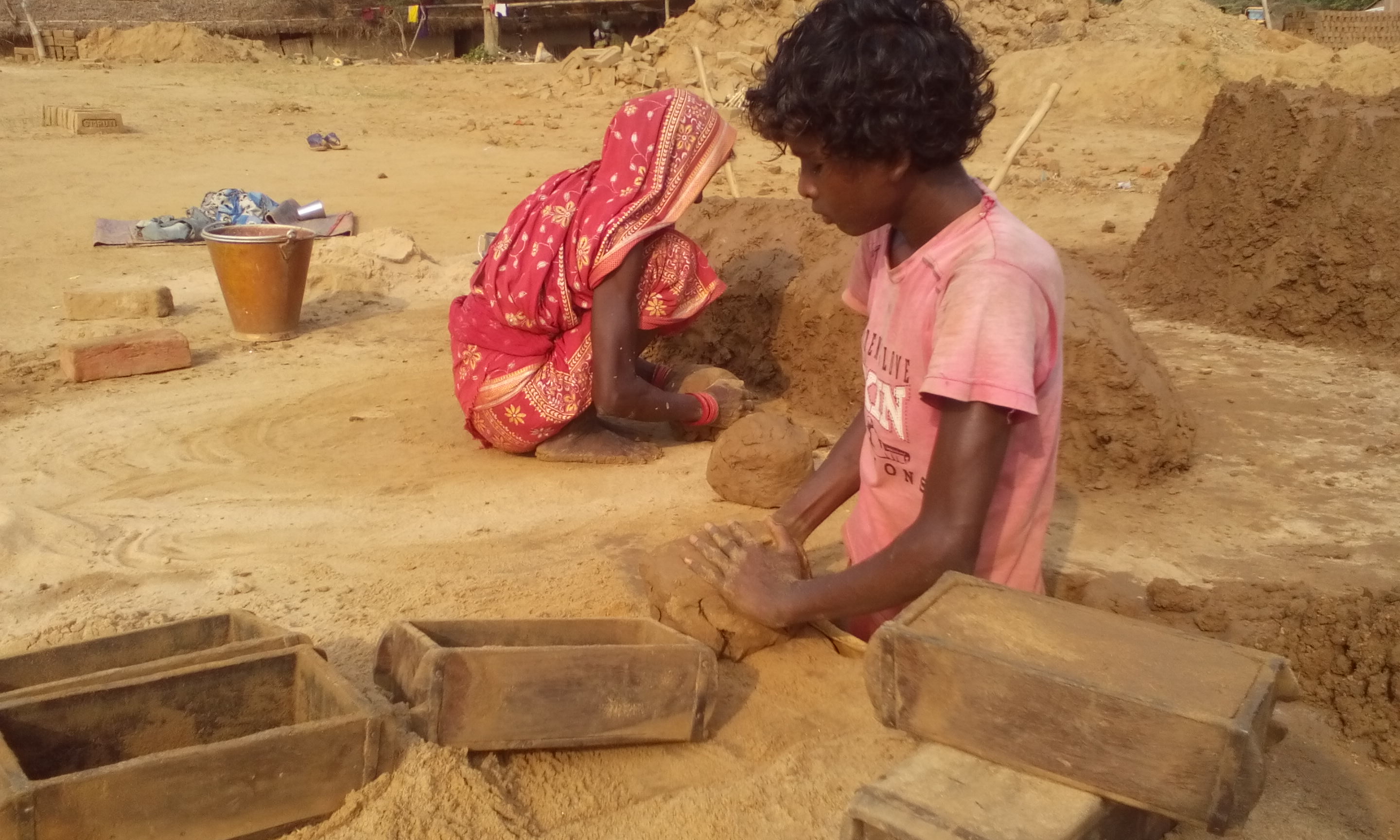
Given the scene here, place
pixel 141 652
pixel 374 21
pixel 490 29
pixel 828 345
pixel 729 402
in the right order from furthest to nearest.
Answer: pixel 374 21, pixel 490 29, pixel 828 345, pixel 729 402, pixel 141 652

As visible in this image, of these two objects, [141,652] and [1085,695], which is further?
[141,652]

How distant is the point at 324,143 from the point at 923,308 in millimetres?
10668

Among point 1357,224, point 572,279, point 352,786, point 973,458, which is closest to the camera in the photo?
point 973,458

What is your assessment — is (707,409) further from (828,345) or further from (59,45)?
(59,45)

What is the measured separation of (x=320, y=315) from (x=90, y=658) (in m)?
4.56

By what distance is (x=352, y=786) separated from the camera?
221 centimetres

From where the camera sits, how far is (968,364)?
203 cm

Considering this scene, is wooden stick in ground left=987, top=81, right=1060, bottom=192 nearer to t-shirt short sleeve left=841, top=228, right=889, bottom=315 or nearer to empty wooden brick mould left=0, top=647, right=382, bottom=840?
t-shirt short sleeve left=841, top=228, right=889, bottom=315

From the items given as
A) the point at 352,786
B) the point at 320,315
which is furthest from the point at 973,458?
the point at 320,315

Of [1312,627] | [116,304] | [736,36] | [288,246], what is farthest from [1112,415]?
[736,36]

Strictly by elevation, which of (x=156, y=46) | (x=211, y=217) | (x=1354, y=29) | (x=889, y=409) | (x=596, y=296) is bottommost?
(x=211, y=217)

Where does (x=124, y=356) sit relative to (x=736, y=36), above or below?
below

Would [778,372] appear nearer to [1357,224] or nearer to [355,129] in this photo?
[1357,224]

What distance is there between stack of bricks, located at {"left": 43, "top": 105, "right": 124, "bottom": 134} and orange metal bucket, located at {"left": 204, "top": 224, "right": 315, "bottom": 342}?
663 cm
